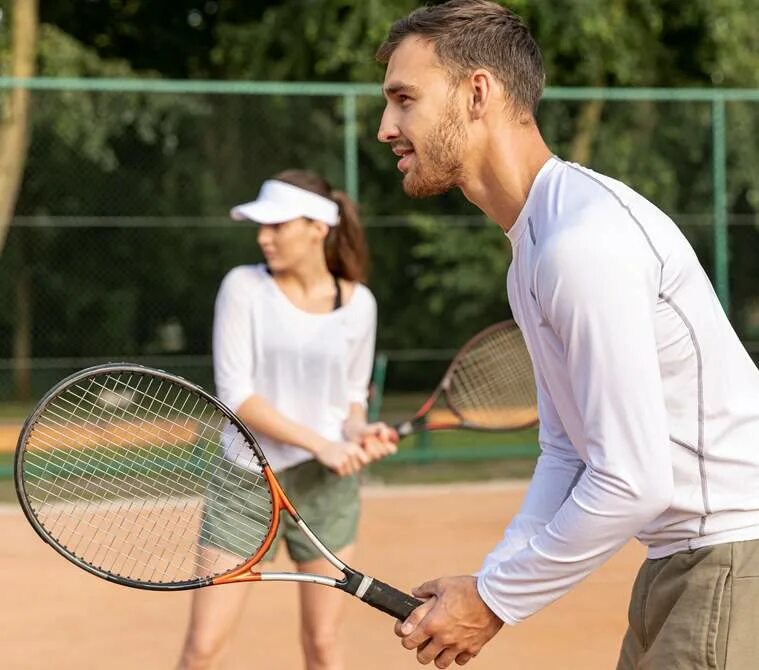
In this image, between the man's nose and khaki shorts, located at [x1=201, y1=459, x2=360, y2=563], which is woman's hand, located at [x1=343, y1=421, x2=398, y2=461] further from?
the man's nose

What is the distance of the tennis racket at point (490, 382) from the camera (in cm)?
459

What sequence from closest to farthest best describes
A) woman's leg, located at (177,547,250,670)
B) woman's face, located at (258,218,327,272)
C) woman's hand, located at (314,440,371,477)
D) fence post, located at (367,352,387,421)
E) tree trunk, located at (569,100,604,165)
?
1. woman's leg, located at (177,547,250,670)
2. woman's hand, located at (314,440,371,477)
3. woman's face, located at (258,218,327,272)
4. fence post, located at (367,352,387,421)
5. tree trunk, located at (569,100,604,165)

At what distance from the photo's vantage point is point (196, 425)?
3.60 metres

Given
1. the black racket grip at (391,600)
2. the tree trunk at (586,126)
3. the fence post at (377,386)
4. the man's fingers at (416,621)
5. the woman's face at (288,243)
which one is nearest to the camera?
the man's fingers at (416,621)

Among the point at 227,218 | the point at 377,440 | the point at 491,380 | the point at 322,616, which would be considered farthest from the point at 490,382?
the point at 227,218

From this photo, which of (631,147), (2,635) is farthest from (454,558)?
(631,147)

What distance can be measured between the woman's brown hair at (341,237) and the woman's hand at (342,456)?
1.89 ft

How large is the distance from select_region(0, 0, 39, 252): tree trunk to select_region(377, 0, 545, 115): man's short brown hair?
338 inches

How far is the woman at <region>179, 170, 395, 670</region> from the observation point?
376 centimetres

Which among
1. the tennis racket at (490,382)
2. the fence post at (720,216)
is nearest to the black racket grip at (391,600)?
the tennis racket at (490,382)

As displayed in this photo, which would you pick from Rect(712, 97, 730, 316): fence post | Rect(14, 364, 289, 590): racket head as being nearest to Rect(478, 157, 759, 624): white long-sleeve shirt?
Rect(14, 364, 289, 590): racket head

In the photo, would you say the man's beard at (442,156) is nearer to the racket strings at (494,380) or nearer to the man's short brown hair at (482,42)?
the man's short brown hair at (482,42)

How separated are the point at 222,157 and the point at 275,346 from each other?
28.3 ft

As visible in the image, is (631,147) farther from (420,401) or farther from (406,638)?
(406,638)
